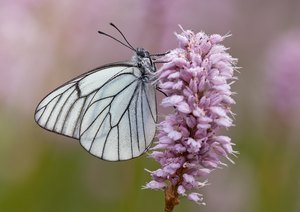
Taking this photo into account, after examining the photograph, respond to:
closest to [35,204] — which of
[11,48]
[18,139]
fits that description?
[18,139]

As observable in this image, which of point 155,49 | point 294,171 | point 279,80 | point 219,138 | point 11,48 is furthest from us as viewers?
point 11,48

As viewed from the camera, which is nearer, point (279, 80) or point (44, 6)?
point (279, 80)

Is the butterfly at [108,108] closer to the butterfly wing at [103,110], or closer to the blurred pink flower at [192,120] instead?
the butterfly wing at [103,110]

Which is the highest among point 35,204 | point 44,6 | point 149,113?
point 44,6

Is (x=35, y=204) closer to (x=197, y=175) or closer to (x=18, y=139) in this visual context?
(x=18, y=139)

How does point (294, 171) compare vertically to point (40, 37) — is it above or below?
below

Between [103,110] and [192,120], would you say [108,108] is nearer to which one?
[103,110]
